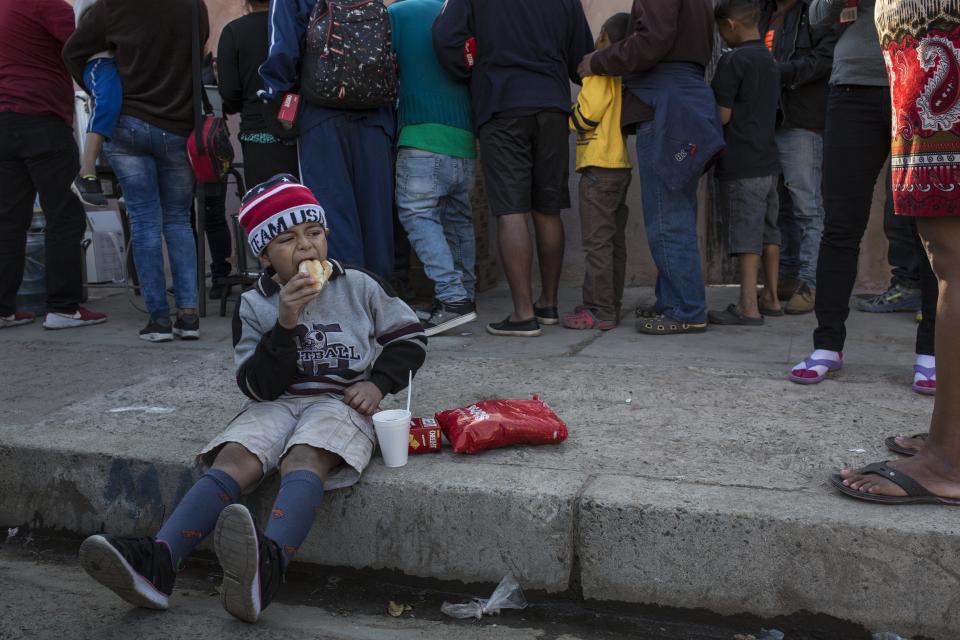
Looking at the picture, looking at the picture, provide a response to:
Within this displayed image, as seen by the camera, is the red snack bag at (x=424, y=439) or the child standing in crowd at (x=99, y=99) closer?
the red snack bag at (x=424, y=439)

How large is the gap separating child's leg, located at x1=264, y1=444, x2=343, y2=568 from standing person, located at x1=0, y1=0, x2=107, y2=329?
135 inches

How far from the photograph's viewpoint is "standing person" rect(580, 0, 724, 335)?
4.52 m

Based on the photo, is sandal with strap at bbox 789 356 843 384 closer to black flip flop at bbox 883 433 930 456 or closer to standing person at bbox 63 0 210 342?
black flip flop at bbox 883 433 930 456

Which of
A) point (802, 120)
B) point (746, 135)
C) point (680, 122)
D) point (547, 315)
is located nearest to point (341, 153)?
point (547, 315)

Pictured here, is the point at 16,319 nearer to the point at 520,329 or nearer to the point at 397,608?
the point at 520,329

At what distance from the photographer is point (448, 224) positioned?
17.4 feet

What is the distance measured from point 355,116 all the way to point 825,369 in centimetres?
250

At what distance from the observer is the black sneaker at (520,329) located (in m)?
4.84

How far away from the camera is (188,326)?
199 inches

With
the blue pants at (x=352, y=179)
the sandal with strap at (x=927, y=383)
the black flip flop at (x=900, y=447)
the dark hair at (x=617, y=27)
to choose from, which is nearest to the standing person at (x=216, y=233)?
the blue pants at (x=352, y=179)

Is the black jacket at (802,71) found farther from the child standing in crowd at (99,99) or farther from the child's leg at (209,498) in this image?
the child's leg at (209,498)

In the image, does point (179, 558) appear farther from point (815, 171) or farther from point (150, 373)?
point (815, 171)

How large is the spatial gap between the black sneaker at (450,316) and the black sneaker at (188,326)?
4.03ft

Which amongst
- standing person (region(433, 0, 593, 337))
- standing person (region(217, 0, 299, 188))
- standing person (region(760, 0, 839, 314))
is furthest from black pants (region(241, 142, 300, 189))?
standing person (region(760, 0, 839, 314))
